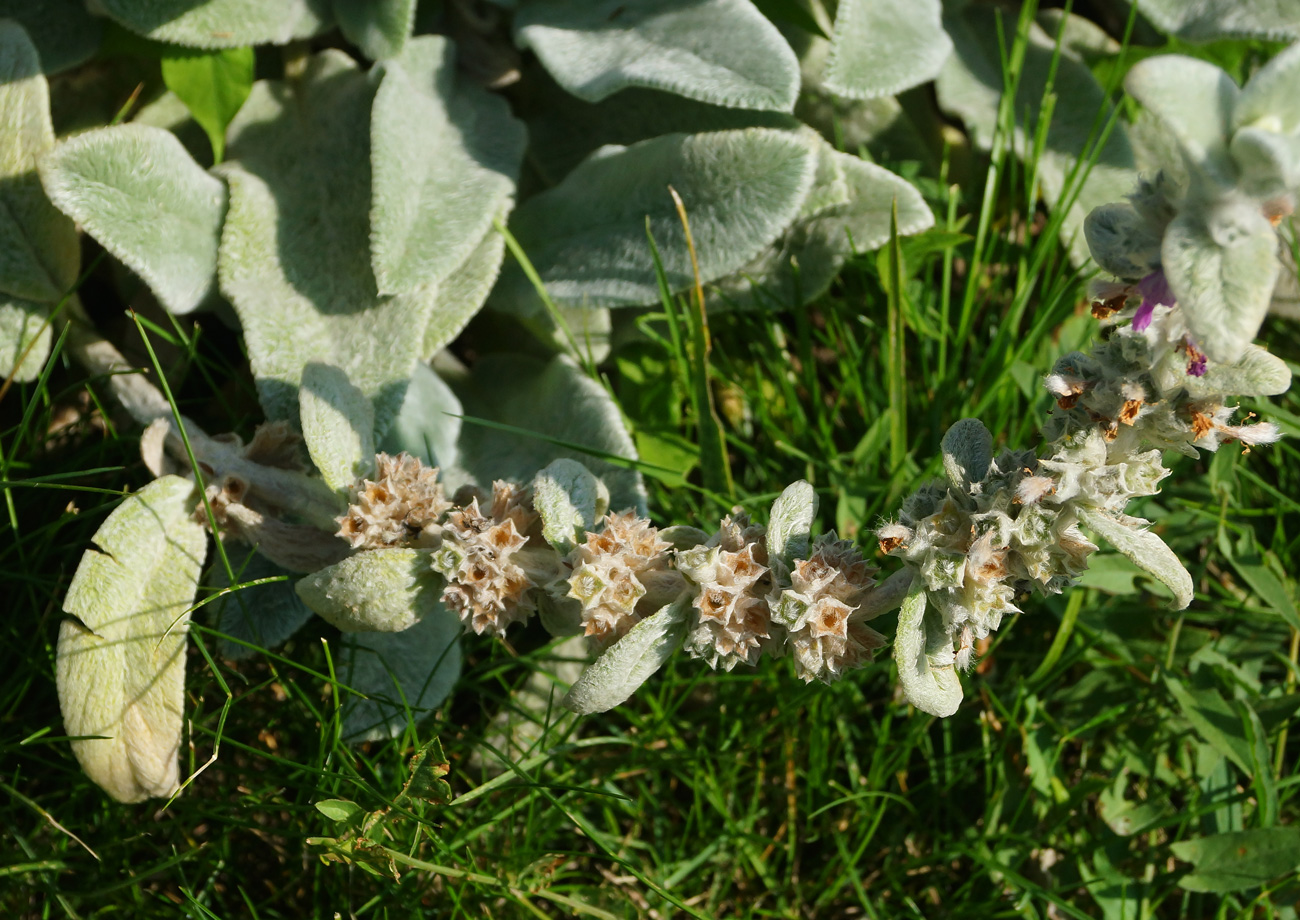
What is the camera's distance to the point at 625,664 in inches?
52.6

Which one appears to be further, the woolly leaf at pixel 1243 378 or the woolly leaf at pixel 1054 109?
the woolly leaf at pixel 1054 109

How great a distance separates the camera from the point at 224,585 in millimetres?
1817

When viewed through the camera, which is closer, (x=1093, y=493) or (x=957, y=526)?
(x=1093, y=493)

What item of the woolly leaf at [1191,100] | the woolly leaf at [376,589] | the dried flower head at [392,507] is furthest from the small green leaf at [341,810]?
the woolly leaf at [1191,100]

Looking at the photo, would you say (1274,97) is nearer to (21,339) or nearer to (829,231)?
(829,231)

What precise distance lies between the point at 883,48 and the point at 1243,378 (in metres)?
1.16

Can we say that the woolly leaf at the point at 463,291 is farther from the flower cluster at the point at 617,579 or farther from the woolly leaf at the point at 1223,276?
the woolly leaf at the point at 1223,276

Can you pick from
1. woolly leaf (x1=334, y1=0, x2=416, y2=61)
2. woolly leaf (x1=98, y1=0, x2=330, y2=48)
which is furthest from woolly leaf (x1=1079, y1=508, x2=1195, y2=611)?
woolly leaf (x1=98, y1=0, x2=330, y2=48)

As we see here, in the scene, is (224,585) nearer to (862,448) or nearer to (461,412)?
(461,412)

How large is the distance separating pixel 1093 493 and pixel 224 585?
4.62ft

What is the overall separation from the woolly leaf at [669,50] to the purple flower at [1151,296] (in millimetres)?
903

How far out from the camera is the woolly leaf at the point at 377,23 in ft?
6.63

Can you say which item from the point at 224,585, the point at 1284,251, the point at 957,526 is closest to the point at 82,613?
the point at 224,585

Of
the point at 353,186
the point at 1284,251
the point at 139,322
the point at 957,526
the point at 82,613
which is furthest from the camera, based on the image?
the point at 1284,251
